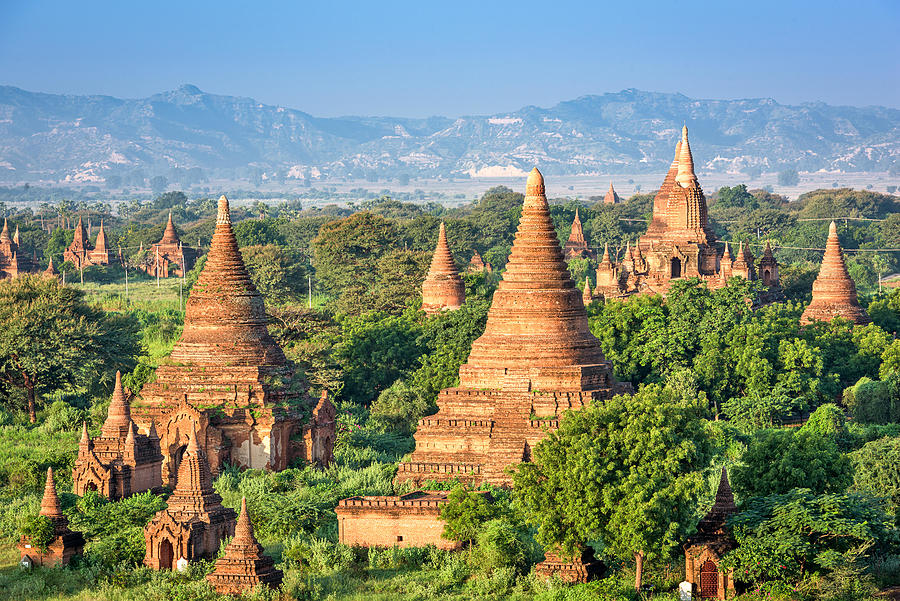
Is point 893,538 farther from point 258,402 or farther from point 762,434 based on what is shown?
point 258,402

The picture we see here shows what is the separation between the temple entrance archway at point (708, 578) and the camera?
34906mm

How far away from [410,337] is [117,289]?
4937 centimetres

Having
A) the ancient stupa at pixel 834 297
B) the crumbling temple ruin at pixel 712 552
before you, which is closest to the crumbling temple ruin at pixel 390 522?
the crumbling temple ruin at pixel 712 552

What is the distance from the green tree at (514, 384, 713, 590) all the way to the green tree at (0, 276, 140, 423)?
80.2 ft

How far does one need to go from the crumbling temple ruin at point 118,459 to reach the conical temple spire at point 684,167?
3609cm

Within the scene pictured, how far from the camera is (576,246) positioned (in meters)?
125

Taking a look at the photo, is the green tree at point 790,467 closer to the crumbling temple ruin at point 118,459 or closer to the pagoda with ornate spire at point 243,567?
the pagoda with ornate spire at point 243,567

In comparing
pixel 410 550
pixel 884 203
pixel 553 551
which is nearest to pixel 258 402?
pixel 410 550

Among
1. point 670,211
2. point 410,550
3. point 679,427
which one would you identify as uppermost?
point 670,211

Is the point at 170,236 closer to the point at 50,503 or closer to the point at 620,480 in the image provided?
the point at 50,503

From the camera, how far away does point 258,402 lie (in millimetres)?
46719

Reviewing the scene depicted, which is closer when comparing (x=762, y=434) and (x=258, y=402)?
(x=762, y=434)

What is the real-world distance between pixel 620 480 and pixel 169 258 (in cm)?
9156

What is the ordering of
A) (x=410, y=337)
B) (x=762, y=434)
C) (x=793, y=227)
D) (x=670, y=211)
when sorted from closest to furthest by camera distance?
1. (x=762, y=434)
2. (x=410, y=337)
3. (x=670, y=211)
4. (x=793, y=227)
